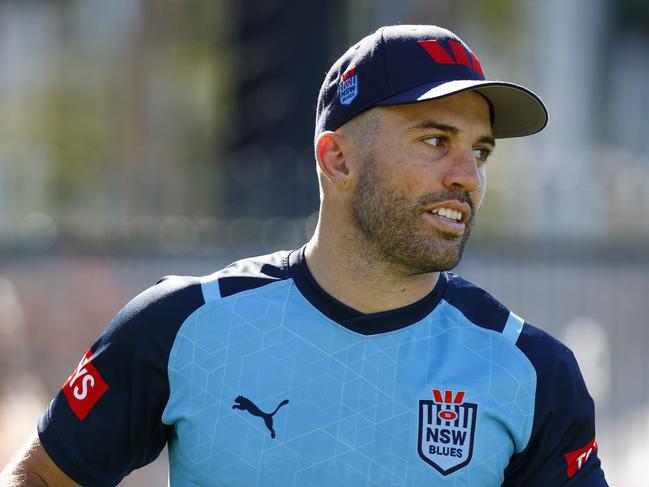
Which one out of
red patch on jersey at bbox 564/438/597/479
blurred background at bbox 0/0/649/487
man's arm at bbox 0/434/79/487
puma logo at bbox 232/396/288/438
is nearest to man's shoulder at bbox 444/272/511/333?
red patch on jersey at bbox 564/438/597/479

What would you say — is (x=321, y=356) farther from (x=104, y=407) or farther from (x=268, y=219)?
(x=268, y=219)

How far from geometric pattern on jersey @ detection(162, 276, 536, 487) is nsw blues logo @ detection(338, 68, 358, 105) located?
579 mm

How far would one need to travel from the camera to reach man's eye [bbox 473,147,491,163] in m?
3.43

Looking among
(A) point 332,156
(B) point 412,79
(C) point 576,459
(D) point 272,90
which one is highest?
(B) point 412,79

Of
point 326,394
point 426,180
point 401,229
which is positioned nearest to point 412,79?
point 426,180

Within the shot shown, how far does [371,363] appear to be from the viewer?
11.0 feet

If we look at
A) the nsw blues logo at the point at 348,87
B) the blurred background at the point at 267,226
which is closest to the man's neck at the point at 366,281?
the nsw blues logo at the point at 348,87

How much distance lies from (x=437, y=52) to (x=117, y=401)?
1.27m

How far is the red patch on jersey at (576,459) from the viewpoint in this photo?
331 cm

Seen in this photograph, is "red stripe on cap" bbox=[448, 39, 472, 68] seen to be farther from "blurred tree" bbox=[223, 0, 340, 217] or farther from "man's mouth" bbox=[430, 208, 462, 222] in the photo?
"blurred tree" bbox=[223, 0, 340, 217]

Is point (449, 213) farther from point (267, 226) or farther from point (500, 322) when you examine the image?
point (267, 226)

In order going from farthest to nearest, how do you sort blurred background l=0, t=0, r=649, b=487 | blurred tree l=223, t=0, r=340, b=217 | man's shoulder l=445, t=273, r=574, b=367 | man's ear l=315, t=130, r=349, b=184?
blurred tree l=223, t=0, r=340, b=217 < blurred background l=0, t=0, r=649, b=487 < man's ear l=315, t=130, r=349, b=184 < man's shoulder l=445, t=273, r=574, b=367

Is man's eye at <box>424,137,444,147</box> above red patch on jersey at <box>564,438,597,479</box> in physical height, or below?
above

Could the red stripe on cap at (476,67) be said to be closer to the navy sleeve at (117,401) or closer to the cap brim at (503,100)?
the cap brim at (503,100)
